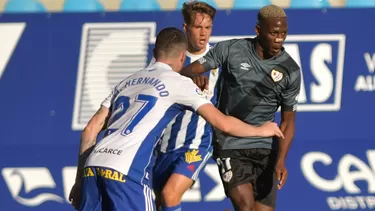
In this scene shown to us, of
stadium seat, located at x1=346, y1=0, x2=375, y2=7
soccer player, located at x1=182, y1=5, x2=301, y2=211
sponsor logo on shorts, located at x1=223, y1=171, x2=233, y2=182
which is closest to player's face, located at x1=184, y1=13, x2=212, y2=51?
soccer player, located at x1=182, y1=5, x2=301, y2=211

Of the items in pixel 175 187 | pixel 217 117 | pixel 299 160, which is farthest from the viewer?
pixel 299 160

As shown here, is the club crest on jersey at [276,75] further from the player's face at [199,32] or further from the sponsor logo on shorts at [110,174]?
the sponsor logo on shorts at [110,174]

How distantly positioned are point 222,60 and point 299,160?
2.22 metres

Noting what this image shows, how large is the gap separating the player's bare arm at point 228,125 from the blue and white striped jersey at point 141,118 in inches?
2.3

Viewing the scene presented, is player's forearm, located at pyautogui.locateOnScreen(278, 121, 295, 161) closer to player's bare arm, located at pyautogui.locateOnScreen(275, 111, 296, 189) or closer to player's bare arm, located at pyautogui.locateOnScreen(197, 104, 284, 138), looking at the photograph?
player's bare arm, located at pyautogui.locateOnScreen(275, 111, 296, 189)

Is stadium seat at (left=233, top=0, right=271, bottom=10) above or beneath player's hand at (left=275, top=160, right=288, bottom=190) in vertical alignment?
above

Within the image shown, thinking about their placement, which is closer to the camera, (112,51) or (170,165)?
(170,165)

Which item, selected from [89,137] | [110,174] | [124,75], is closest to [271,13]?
[89,137]

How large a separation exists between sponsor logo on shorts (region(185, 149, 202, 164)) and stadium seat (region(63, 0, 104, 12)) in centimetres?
290

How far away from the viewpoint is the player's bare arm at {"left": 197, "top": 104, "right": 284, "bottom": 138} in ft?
20.4

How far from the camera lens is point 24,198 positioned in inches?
381

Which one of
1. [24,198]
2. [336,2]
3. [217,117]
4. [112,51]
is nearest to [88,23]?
[112,51]

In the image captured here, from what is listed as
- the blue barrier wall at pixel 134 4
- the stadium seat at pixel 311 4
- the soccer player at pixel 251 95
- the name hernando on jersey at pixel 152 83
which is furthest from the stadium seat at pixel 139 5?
the name hernando on jersey at pixel 152 83

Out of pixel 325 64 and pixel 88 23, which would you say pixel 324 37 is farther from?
pixel 88 23
